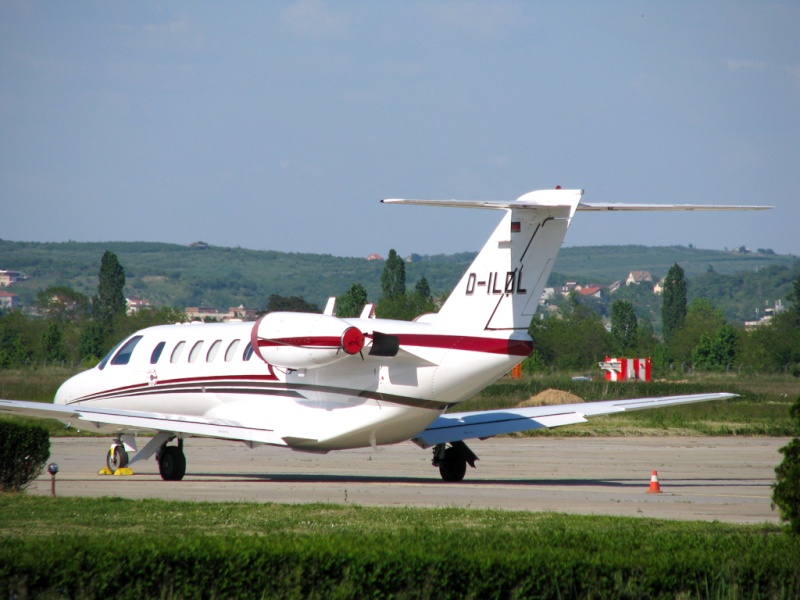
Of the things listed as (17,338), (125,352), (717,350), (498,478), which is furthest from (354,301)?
(498,478)

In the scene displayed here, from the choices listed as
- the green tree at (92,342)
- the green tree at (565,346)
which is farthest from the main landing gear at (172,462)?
the green tree at (565,346)

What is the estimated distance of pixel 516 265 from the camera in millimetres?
18125

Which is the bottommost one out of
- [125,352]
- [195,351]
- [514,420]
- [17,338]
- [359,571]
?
[17,338]

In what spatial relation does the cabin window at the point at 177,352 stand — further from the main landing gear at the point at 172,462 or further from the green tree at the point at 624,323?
the green tree at the point at 624,323

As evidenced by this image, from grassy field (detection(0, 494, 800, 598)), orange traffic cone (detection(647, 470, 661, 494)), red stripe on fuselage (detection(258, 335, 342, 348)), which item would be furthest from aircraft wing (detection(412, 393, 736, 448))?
grassy field (detection(0, 494, 800, 598))

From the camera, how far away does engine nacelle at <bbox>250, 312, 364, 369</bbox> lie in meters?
18.9

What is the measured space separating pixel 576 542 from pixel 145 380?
15.9 meters

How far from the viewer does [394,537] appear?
10.2 metres

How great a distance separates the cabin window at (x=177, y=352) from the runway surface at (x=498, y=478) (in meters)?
2.49

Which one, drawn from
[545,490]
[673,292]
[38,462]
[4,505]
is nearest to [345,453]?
[545,490]

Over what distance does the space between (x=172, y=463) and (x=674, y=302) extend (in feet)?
435

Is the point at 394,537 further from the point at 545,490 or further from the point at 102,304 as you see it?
the point at 102,304

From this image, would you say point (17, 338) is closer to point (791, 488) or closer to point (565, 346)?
point (565, 346)

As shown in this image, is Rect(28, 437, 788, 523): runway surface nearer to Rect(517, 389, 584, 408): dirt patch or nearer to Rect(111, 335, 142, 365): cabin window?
Rect(111, 335, 142, 365): cabin window
